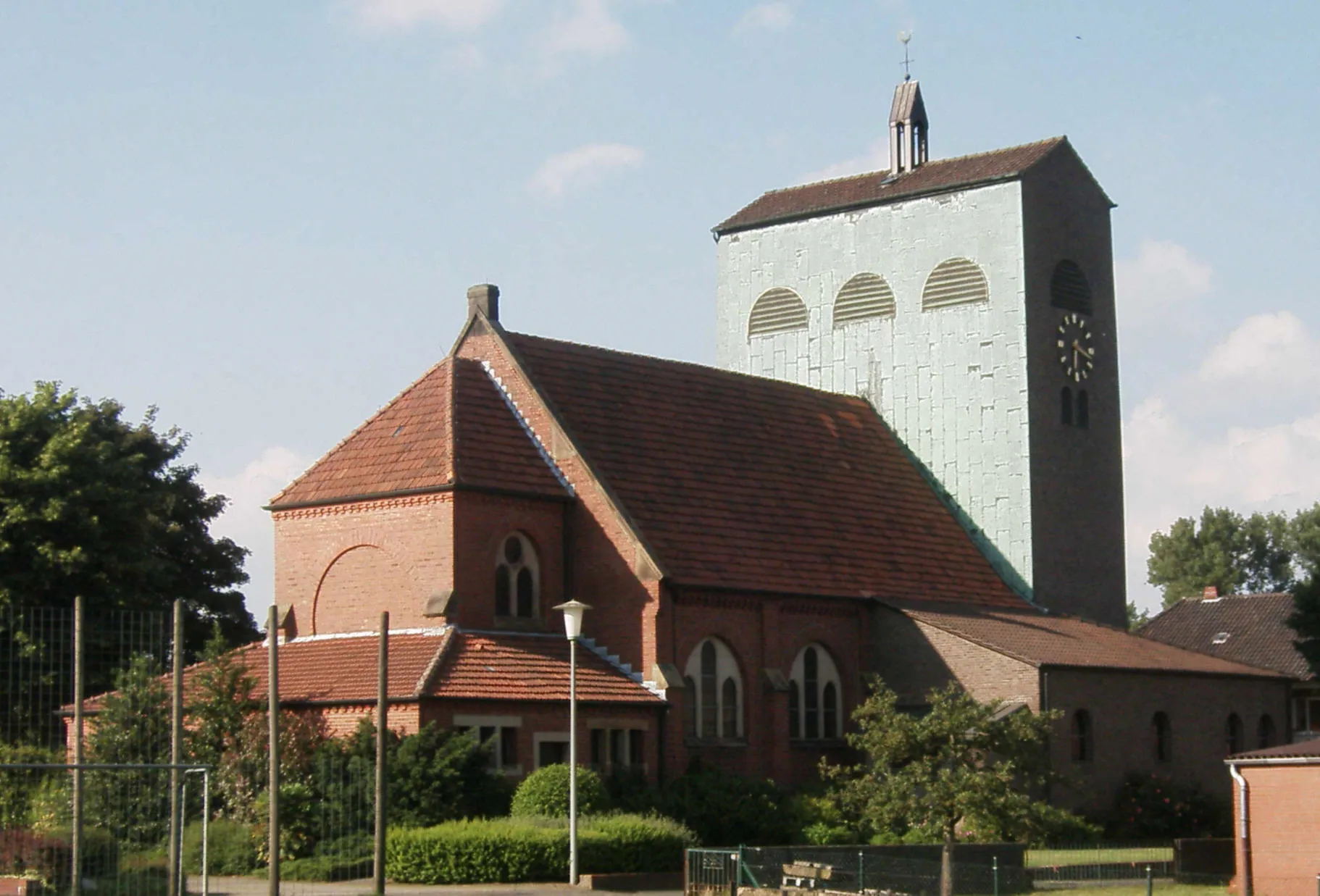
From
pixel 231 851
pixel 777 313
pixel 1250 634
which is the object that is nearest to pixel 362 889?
pixel 231 851

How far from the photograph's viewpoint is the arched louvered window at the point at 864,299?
54.5 m

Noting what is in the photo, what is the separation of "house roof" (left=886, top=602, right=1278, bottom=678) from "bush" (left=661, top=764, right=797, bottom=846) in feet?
24.0

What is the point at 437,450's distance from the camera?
4078 centimetres

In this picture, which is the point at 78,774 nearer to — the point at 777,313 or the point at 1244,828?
the point at 1244,828

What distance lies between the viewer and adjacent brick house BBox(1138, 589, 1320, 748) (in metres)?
69.1

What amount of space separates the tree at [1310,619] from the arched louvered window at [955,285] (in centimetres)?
1210

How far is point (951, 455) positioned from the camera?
173 feet

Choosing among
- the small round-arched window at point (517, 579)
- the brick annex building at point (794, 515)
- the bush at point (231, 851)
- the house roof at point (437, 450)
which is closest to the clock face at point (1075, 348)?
the brick annex building at point (794, 515)

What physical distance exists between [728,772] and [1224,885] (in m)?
10.4

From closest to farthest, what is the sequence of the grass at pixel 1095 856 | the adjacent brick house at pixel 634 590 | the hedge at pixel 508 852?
the hedge at pixel 508 852, the grass at pixel 1095 856, the adjacent brick house at pixel 634 590

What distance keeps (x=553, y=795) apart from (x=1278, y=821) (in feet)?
44.2

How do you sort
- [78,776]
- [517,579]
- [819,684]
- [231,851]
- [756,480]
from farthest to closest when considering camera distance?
[756,480]
[819,684]
[517,579]
[231,851]
[78,776]

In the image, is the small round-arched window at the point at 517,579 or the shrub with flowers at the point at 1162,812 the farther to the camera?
the shrub with flowers at the point at 1162,812

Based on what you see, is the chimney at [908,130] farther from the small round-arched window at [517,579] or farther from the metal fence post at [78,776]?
the metal fence post at [78,776]
